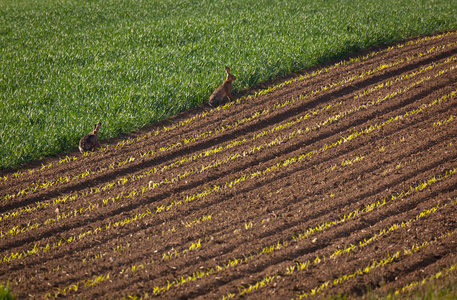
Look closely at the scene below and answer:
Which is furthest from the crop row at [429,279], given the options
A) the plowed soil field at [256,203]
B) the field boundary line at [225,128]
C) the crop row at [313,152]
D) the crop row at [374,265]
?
the field boundary line at [225,128]

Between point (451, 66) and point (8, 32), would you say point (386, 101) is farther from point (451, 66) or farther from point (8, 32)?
point (8, 32)

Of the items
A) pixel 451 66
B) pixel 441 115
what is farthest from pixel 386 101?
pixel 451 66

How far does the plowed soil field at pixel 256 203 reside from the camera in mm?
6348

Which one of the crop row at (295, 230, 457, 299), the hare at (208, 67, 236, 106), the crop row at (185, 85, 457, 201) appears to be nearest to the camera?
the crop row at (295, 230, 457, 299)

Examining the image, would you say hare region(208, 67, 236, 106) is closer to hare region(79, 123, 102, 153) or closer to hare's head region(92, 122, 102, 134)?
hare's head region(92, 122, 102, 134)

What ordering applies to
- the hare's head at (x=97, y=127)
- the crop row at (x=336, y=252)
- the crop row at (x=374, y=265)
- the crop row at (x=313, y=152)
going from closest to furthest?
1. the crop row at (x=374, y=265)
2. the crop row at (x=336, y=252)
3. the crop row at (x=313, y=152)
4. the hare's head at (x=97, y=127)

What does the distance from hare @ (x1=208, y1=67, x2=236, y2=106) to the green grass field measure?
0.61 metres

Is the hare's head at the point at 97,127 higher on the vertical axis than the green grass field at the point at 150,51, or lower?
A: lower

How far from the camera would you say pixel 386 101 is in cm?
1180

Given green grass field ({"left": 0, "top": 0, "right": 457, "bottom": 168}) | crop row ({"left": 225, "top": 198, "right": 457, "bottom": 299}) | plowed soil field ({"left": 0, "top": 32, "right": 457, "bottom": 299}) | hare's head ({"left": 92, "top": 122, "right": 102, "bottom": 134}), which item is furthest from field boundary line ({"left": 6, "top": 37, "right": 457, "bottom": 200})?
crop row ({"left": 225, "top": 198, "right": 457, "bottom": 299})

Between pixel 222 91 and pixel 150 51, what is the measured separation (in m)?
5.65

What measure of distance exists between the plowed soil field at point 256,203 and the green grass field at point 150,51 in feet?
2.84

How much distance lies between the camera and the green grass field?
1200 cm

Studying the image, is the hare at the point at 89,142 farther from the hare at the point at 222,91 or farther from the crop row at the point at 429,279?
the crop row at the point at 429,279
